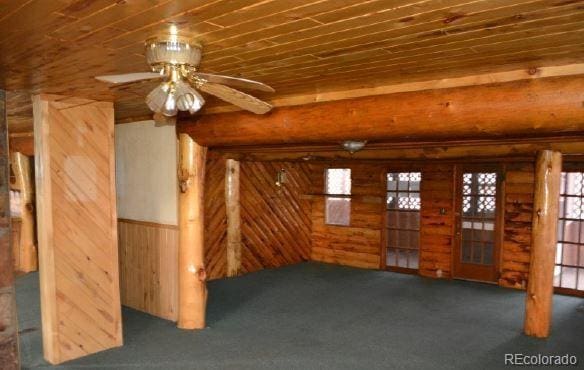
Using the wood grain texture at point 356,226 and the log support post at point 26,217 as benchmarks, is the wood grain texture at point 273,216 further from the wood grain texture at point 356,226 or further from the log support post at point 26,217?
the log support post at point 26,217

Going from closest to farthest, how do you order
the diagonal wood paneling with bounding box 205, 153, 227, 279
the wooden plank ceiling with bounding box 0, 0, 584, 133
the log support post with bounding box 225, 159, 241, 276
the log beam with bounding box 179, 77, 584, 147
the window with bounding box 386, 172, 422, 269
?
the wooden plank ceiling with bounding box 0, 0, 584, 133
the log beam with bounding box 179, 77, 584, 147
the diagonal wood paneling with bounding box 205, 153, 227, 279
the log support post with bounding box 225, 159, 241, 276
the window with bounding box 386, 172, 422, 269

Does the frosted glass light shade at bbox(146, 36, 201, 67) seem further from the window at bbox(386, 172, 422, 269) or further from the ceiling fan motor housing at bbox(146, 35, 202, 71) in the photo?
the window at bbox(386, 172, 422, 269)

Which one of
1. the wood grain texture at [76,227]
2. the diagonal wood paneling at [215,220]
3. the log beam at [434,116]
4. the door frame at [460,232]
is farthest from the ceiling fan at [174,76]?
the door frame at [460,232]

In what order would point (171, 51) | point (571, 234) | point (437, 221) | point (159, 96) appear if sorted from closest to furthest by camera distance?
1. point (171, 51)
2. point (159, 96)
3. point (571, 234)
4. point (437, 221)

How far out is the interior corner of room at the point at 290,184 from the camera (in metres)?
2.05

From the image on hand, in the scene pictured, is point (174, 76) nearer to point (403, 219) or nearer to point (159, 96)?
point (159, 96)

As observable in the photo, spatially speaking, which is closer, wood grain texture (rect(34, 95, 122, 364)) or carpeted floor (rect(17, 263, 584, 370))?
wood grain texture (rect(34, 95, 122, 364))

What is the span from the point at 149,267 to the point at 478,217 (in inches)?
194

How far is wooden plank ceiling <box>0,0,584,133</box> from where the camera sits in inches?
66.4

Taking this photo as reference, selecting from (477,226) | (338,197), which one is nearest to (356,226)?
(338,197)

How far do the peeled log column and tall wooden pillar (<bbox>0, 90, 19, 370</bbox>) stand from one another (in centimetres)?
160

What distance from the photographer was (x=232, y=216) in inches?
283

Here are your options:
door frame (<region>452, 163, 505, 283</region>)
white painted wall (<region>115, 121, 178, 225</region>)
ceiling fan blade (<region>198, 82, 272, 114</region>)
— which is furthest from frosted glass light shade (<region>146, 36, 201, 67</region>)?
door frame (<region>452, 163, 505, 283</region>)

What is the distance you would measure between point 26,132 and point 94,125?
4.01 metres
